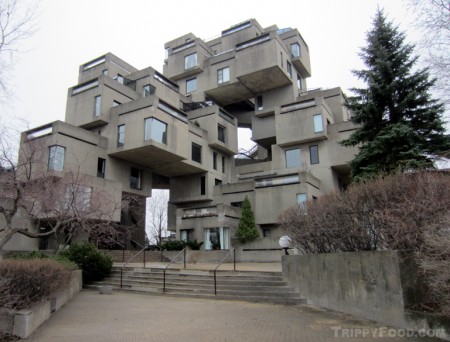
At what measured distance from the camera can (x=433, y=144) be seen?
1547cm

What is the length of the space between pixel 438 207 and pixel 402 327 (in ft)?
8.33

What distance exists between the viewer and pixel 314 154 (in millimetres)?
34781

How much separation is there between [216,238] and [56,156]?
13668 millimetres

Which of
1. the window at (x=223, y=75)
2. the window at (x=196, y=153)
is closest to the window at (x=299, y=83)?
the window at (x=223, y=75)

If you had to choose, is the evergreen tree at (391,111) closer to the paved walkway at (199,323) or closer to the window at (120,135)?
the paved walkway at (199,323)

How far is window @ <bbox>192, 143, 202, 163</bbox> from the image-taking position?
3592cm

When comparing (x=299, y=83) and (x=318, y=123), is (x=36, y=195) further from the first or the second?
(x=299, y=83)

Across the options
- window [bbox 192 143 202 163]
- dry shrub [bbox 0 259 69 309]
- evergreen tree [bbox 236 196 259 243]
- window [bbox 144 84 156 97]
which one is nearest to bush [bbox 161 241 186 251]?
evergreen tree [bbox 236 196 259 243]

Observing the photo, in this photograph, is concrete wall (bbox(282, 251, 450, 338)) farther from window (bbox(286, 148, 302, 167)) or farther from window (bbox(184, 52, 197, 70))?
window (bbox(184, 52, 197, 70))

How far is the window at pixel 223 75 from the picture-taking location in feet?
139

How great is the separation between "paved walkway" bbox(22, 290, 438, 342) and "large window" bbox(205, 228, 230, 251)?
1581cm

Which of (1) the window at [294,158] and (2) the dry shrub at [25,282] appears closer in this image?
(2) the dry shrub at [25,282]

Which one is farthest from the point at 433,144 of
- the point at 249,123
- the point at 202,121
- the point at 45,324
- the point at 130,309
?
the point at 249,123

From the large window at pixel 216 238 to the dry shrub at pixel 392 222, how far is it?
52.3 ft
